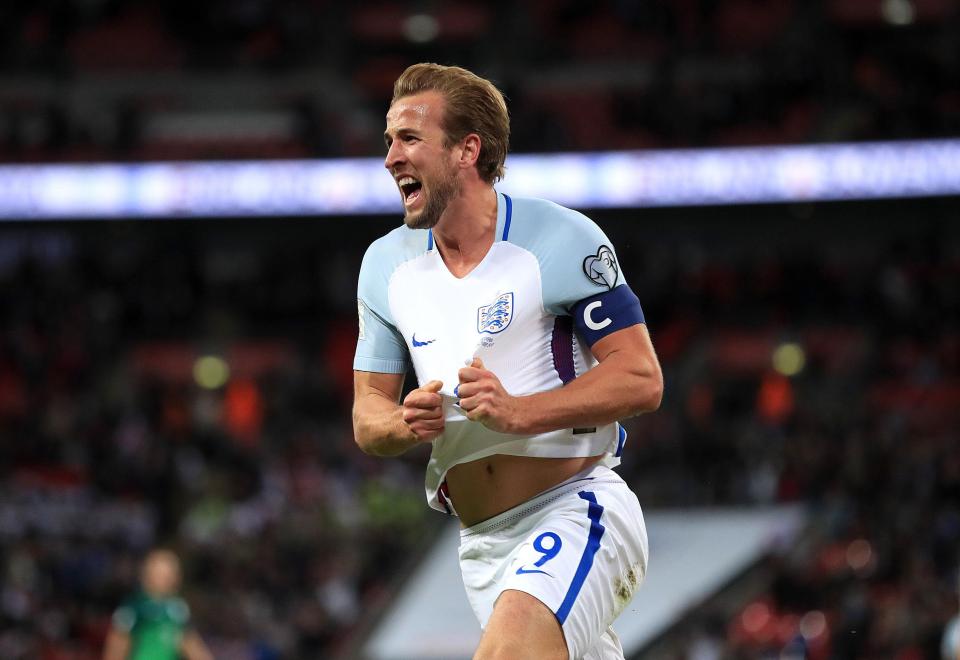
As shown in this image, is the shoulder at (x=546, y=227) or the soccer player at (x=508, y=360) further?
the shoulder at (x=546, y=227)

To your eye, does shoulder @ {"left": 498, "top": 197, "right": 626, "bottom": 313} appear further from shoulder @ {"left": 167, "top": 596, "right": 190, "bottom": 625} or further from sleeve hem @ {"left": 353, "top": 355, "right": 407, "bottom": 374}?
shoulder @ {"left": 167, "top": 596, "right": 190, "bottom": 625}

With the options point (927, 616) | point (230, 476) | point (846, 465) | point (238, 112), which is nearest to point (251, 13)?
point (238, 112)

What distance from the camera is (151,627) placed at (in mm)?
10773

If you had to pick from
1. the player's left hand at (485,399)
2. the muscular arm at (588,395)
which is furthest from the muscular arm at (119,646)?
the player's left hand at (485,399)

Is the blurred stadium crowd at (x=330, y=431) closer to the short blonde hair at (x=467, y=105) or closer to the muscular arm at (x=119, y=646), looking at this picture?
the muscular arm at (x=119, y=646)

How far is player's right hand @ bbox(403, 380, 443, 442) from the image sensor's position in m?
3.82

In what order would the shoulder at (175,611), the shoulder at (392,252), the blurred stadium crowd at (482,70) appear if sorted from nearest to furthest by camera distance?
1. the shoulder at (392,252)
2. the shoulder at (175,611)
3. the blurred stadium crowd at (482,70)

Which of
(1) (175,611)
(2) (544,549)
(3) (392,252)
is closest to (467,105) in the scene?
(3) (392,252)

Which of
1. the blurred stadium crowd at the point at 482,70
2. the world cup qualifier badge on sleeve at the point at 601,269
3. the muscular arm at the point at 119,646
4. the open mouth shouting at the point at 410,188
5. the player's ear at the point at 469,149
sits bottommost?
the blurred stadium crowd at the point at 482,70

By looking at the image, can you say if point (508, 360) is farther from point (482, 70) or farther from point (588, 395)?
point (482, 70)

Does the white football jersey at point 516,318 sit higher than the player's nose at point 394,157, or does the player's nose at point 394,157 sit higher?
the player's nose at point 394,157

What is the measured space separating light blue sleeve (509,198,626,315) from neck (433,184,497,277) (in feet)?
0.34

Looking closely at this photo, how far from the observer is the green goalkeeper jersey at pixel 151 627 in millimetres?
10742

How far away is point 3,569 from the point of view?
53.4ft
